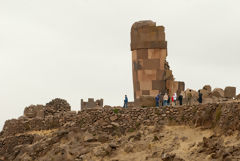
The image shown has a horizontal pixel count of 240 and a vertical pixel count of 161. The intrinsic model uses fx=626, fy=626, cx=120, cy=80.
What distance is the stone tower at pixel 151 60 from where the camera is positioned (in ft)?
95.3

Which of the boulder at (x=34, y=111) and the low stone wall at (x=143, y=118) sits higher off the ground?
the boulder at (x=34, y=111)

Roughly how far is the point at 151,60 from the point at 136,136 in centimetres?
527

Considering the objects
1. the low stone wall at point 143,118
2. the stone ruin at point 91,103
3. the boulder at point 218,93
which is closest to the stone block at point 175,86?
the boulder at point 218,93

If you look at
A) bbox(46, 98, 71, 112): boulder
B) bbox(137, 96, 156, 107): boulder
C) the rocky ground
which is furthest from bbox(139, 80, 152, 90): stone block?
bbox(46, 98, 71, 112): boulder

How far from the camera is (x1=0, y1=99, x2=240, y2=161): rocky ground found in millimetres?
21578

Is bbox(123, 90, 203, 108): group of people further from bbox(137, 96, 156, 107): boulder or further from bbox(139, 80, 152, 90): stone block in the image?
bbox(139, 80, 152, 90): stone block

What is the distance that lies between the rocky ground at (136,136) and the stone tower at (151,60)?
290 centimetres

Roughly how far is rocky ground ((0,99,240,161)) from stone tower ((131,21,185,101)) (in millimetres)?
2901

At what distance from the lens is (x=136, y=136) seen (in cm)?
2502

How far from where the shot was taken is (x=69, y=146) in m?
26.1

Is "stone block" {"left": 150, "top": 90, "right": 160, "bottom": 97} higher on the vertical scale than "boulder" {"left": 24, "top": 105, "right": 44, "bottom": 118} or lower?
higher

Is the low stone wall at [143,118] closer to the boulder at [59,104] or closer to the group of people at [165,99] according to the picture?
the group of people at [165,99]

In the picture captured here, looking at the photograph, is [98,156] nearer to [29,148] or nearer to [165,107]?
[165,107]

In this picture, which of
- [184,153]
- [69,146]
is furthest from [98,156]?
[184,153]
